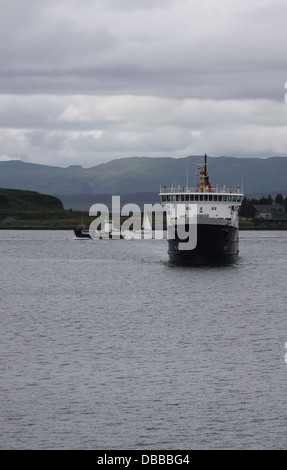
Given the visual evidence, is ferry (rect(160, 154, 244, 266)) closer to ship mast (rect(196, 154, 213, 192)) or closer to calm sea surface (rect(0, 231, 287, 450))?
ship mast (rect(196, 154, 213, 192))

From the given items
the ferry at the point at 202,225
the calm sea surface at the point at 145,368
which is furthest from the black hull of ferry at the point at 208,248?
the calm sea surface at the point at 145,368

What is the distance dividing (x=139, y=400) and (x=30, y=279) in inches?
2551

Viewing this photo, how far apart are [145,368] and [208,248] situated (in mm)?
56530

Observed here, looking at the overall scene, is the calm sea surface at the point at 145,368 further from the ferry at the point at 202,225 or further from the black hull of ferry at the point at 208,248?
the ferry at the point at 202,225

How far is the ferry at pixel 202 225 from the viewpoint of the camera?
321ft

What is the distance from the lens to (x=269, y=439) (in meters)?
33.0

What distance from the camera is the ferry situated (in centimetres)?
9788

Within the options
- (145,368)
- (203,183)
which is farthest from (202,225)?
(145,368)

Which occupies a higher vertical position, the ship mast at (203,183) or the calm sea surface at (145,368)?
the ship mast at (203,183)

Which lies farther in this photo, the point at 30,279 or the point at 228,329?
the point at 30,279

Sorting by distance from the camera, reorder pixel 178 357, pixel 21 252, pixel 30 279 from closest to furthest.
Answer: pixel 178 357 < pixel 30 279 < pixel 21 252

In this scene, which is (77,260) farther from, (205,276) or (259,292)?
(259,292)
